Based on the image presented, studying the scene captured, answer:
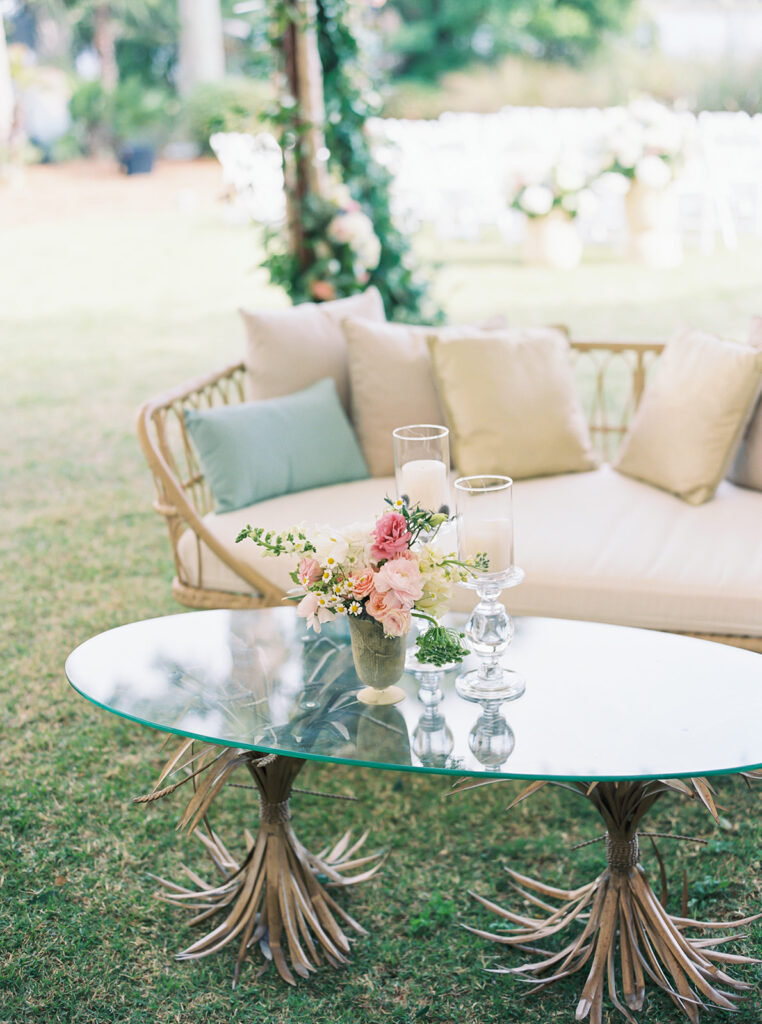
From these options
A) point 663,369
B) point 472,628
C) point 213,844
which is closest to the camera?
point 472,628

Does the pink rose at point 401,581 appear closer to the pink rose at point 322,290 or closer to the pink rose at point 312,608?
the pink rose at point 312,608

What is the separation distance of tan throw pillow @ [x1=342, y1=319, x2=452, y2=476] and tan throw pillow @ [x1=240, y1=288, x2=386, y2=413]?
10 cm

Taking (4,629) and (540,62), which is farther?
(540,62)

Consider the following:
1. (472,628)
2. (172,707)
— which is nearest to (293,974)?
(172,707)

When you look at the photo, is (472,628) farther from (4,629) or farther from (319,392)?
(4,629)

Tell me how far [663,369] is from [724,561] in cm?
67

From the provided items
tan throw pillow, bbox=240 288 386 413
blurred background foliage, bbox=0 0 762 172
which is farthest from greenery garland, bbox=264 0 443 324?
blurred background foliage, bbox=0 0 762 172

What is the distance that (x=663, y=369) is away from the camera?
3082mm

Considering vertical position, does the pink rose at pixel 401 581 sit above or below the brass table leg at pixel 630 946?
above

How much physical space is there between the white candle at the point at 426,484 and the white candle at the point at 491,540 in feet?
0.78

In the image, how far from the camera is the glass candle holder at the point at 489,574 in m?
1.92

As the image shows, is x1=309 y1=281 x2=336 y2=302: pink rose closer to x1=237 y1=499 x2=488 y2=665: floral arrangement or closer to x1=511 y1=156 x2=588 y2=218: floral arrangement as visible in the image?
x1=237 y1=499 x2=488 y2=665: floral arrangement

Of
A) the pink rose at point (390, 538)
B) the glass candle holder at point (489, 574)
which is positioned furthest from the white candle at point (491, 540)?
the pink rose at point (390, 538)

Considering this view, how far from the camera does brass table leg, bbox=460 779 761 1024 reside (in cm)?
190
